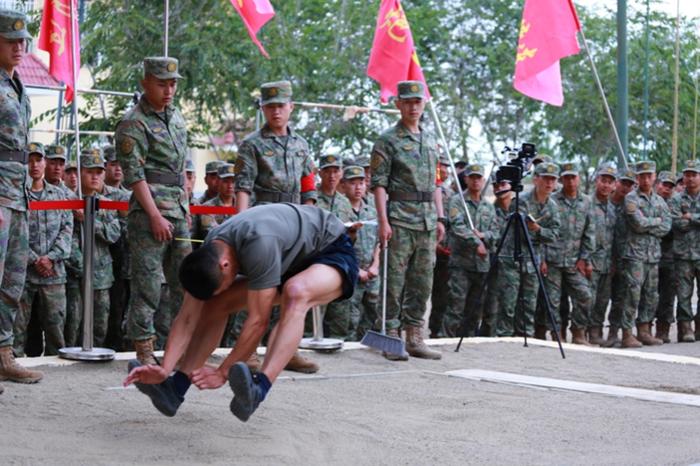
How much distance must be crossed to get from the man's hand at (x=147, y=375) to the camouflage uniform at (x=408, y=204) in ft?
13.3

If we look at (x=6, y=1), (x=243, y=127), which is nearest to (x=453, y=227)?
(x=243, y=127)

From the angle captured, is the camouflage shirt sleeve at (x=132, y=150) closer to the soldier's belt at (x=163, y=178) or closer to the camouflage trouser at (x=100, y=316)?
the soldier's belt at (x=163, y=178)

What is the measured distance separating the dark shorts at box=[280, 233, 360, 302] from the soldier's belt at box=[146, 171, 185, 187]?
6.04ft

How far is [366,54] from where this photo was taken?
23.0 m

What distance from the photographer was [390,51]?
1270 centimetres

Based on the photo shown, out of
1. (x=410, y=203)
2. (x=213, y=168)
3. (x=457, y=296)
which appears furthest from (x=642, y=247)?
(x=213, y=168)

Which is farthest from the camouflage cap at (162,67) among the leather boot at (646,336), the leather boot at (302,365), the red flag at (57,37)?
the leather boot at (646,336)

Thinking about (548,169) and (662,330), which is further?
(662,330)

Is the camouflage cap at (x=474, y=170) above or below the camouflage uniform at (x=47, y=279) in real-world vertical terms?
above

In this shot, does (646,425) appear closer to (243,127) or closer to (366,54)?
(366,54)

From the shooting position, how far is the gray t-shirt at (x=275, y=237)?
6285mm

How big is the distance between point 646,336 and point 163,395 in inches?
352

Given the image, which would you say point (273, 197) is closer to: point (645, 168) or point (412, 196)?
point (412, 196)

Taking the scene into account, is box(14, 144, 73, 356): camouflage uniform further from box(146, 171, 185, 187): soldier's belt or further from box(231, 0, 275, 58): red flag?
box(231, 0, 275, 58): red flag
